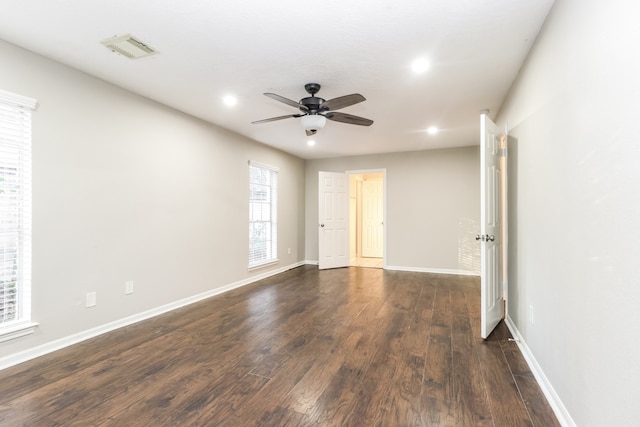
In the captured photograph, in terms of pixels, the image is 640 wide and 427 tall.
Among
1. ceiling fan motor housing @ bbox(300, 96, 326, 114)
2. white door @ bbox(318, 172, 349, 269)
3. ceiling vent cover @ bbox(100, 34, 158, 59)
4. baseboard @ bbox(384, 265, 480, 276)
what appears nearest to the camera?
ceiling vent cover @ bbox(100, 34, 158, 59)

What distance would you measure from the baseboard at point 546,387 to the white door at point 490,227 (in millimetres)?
299

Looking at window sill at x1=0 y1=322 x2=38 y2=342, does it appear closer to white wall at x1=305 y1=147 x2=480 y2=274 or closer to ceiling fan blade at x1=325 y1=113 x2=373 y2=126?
ceiling fan blade at x1=325 y1=113 x2=373 y2=126

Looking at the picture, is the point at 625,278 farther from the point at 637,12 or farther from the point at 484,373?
the point at 484,373

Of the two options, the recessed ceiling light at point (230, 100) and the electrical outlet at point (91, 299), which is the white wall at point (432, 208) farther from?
the electrical outlet at point (91, 299)

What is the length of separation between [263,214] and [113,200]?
9.30ft

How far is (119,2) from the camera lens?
191cm

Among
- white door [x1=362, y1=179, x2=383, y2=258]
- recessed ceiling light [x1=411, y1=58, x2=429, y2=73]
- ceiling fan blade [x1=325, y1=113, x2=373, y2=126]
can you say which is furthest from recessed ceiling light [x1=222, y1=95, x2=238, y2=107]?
white door [x1=362, y1=179, x2=383, y2=258]

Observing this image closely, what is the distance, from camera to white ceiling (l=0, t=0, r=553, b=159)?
1.97 meters

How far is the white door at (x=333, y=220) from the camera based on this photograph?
21.4ft

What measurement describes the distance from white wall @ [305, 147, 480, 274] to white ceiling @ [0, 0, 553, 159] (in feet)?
7.69

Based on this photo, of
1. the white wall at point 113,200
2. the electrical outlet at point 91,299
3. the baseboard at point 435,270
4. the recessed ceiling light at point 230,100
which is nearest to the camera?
the white wall at point 113,200

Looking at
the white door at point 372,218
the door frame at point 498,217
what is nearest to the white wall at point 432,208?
the white door at point 372,218

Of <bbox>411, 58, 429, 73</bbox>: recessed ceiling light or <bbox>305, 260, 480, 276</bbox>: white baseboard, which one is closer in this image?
<bbox>411, 58, 429, 73</bbox>: recessed ceiling light

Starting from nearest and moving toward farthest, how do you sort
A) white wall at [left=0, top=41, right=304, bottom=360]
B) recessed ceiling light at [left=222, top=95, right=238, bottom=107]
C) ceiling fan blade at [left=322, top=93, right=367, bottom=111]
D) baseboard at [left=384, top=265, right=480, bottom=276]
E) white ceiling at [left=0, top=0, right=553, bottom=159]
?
white ceiling at [left=0, top=0, right=553, bottom=159]
white wall at [left=0, top=41, right=304, bottom=360]
ceiling fan blade at [left=322, top=93, right=367, bottom=111]
recessed ceiling light at [left=222, top=95, right=238, bottom=107]
baseboard at [left=384, top=265, right=480, bottom=276]
